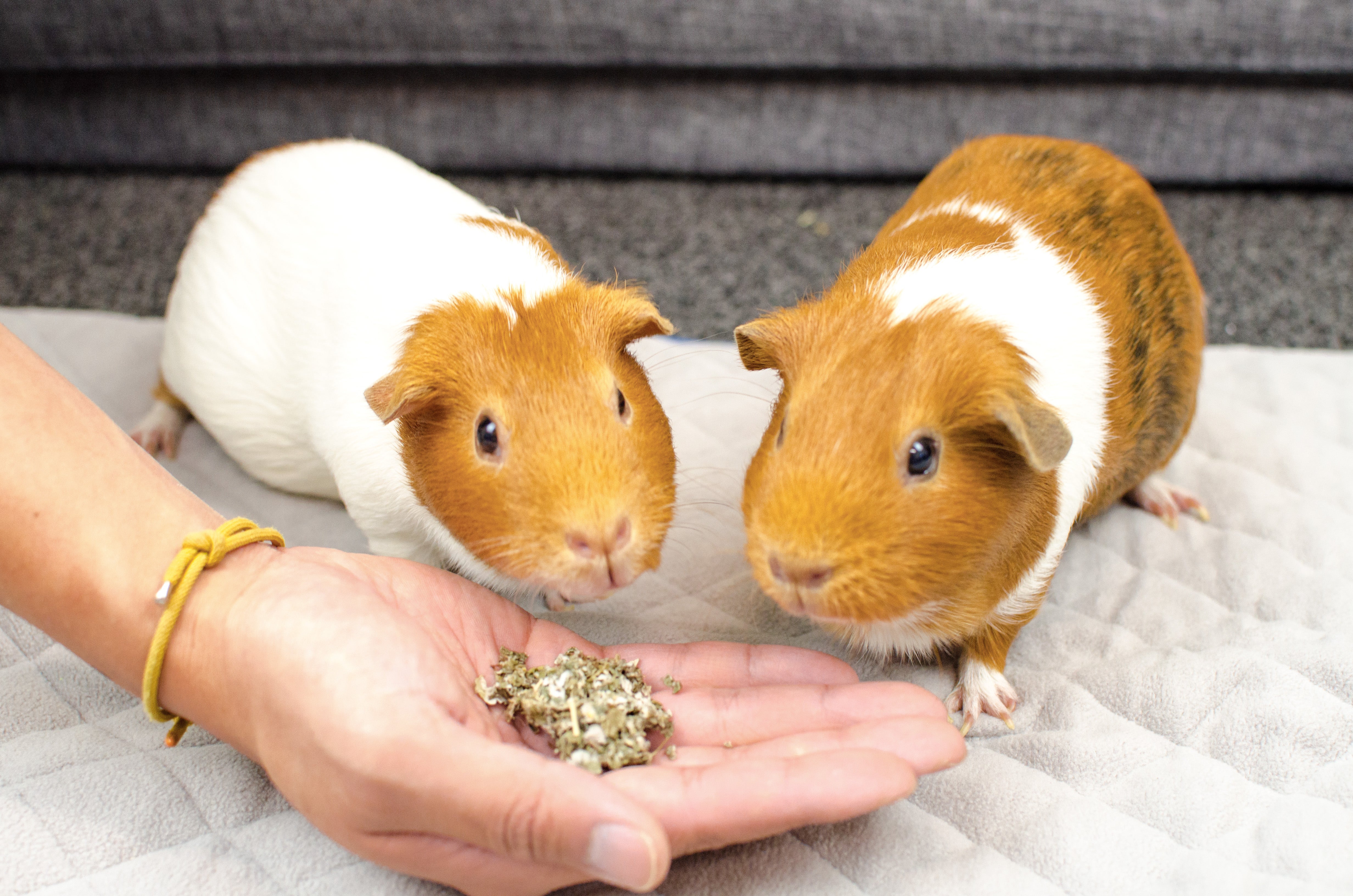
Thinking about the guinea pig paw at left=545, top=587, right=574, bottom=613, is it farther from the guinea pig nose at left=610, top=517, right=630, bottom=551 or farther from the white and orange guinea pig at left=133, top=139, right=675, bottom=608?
the guinea pig nose at left=610, top=517, right=630, bottom=551

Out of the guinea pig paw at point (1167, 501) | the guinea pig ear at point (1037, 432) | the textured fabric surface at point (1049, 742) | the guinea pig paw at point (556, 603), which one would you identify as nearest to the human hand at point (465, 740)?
the textured fabric surface at point (1049, 742)

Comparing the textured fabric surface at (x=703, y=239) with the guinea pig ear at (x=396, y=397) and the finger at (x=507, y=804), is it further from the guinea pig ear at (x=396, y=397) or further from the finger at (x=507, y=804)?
the finger at (x=507, y=804)

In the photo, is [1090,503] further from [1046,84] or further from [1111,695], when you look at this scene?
[1046,84]

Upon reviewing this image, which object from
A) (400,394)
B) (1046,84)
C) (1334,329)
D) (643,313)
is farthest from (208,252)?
(1334,329)

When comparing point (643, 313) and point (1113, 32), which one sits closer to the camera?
point (643, 313)

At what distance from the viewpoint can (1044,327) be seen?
1612mm

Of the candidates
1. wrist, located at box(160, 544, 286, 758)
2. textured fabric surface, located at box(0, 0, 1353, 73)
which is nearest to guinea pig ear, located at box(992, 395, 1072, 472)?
wrist, located at box(160, 544, 286, 758)

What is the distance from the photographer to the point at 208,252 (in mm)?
2258

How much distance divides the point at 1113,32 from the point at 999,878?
2713 mm

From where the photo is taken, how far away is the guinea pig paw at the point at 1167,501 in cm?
212

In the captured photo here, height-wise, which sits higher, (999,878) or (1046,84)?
(1046,84)

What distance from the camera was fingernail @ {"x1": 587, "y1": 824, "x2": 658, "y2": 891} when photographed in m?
1.06

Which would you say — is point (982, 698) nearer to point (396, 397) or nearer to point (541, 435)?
point (541, 435)

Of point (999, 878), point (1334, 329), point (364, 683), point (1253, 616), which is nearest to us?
point (364, 683)
